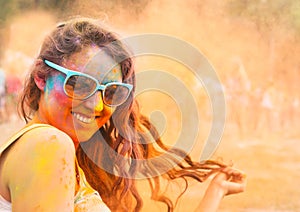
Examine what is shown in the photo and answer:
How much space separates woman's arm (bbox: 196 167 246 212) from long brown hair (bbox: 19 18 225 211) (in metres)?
0.04

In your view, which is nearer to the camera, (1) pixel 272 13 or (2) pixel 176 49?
(2) pixel 176 49

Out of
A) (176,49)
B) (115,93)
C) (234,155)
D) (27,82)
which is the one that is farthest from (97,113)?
(234,155)

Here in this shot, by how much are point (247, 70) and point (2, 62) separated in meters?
1.67

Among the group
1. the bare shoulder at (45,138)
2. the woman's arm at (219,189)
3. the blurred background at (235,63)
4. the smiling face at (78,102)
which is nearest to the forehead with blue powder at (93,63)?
the smiling face at (78,102)

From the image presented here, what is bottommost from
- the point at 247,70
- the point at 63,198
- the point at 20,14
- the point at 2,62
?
the point at 63,198

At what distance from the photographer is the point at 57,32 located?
43.4 inches

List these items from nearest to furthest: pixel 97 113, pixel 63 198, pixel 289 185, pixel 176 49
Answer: pixel 63 198 < pixel 97 113 < pixel 176 49 < pixel 289 185

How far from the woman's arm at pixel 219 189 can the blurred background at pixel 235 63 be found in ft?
6.72

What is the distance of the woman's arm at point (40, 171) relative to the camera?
854mm

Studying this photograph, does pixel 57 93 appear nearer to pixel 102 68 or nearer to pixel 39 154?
pixel 102 68

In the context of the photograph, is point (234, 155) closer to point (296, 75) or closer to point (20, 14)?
point (296, 75)

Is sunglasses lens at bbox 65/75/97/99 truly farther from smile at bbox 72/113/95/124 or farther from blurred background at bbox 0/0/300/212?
blurred background at bbox 0/0/300/212

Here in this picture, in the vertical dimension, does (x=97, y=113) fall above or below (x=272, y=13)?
below

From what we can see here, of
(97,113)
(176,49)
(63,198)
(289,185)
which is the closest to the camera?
(63,198)
